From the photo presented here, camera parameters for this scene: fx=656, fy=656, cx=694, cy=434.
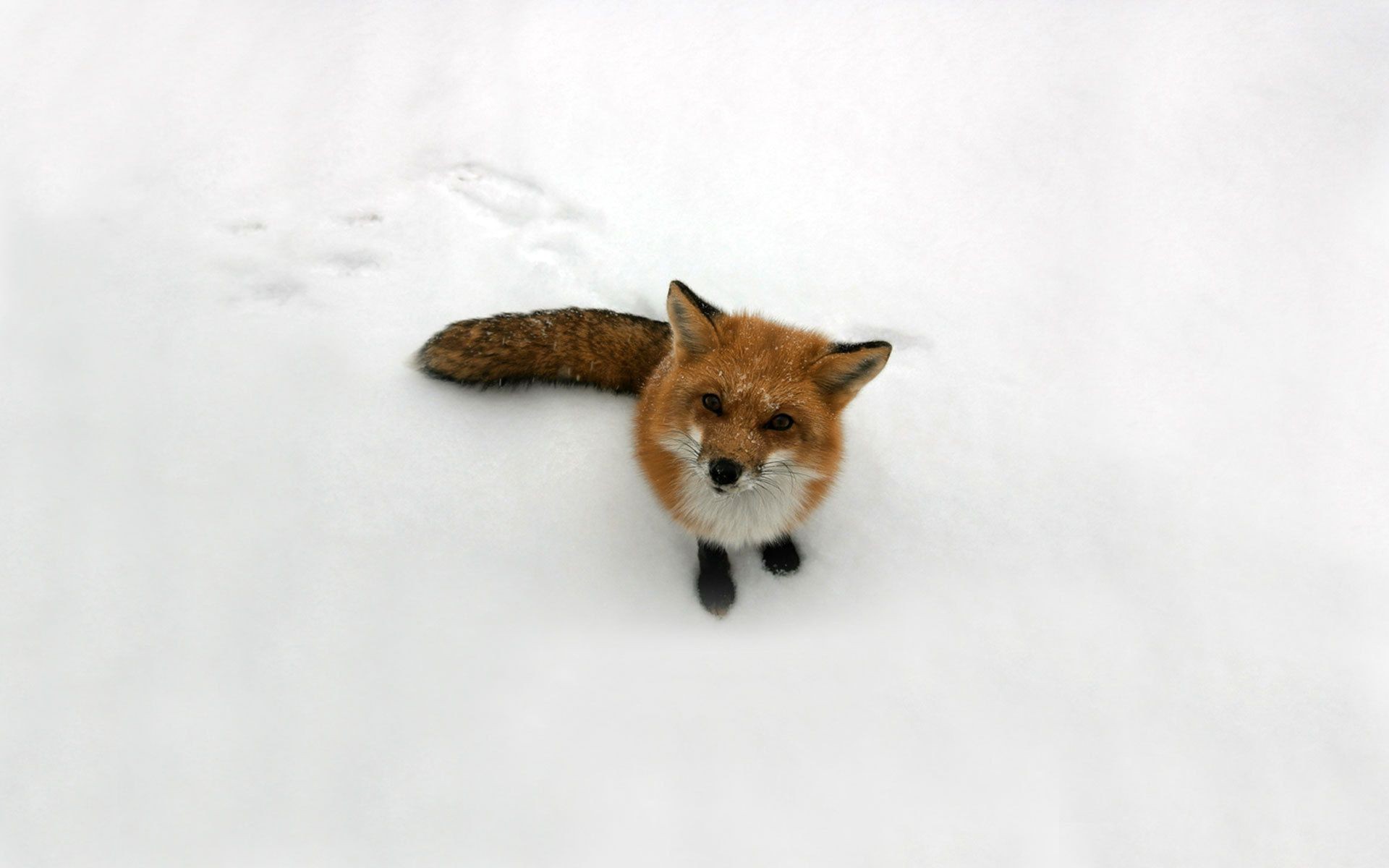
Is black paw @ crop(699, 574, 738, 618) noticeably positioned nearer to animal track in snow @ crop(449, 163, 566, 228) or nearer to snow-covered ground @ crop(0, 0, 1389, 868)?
snow-covered ground @ crop(0, 0, 1389, 868)

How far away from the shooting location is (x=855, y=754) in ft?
6.61

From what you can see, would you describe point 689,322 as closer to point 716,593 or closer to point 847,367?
point 847,367

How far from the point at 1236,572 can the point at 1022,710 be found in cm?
98

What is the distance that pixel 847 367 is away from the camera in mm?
1881

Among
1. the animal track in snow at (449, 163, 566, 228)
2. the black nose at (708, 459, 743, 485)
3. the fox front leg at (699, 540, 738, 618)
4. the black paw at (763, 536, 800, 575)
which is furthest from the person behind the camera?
the animal track in snow at (449, 163, 566, 228)

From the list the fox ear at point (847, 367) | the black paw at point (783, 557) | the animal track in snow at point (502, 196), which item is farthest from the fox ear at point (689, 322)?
the animal track in snow at point (502, 196)

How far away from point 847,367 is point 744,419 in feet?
1.10

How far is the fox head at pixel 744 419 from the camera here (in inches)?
71.9

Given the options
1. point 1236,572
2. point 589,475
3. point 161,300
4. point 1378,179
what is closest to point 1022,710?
point 1236,572

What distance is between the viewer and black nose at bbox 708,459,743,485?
171 cm

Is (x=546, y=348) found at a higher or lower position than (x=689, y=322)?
lower

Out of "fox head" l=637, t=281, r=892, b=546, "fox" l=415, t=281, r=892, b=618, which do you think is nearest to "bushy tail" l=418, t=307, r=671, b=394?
"fox" l=415, t=281, r=892, b=618

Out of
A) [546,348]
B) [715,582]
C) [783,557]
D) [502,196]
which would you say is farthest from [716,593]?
[502,196]

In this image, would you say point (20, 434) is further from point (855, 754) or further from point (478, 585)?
point (855, 754)
